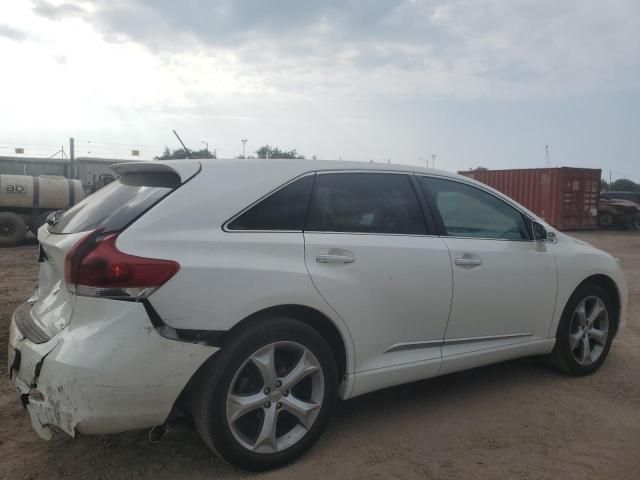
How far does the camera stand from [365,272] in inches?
119

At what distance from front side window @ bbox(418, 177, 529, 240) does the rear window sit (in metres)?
1.68

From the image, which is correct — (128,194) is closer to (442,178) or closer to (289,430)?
(289,430)

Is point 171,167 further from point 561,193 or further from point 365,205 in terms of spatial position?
point 561,193

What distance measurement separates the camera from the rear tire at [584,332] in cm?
415

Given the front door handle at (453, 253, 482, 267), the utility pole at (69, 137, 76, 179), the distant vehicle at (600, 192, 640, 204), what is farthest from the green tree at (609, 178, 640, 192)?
the front door handle at (453, 253, 482, 267)

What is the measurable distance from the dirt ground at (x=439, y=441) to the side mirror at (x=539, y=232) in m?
1.10

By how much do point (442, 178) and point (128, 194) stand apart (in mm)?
2027

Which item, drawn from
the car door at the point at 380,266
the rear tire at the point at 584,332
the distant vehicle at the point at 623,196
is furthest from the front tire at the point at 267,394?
the distant vehicle at the point at 623,196

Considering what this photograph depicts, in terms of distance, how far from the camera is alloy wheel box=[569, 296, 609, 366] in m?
4.22

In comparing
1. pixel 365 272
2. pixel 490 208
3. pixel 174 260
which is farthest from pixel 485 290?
pixel 174 260

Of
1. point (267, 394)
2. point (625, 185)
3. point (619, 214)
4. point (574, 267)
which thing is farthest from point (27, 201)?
point (625, 185)

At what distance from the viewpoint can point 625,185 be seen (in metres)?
63.6

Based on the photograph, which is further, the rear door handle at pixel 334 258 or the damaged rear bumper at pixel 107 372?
the rear door handle at pixel 334 258

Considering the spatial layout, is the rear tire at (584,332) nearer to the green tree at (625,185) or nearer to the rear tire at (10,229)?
the rear tire at (10,229)
